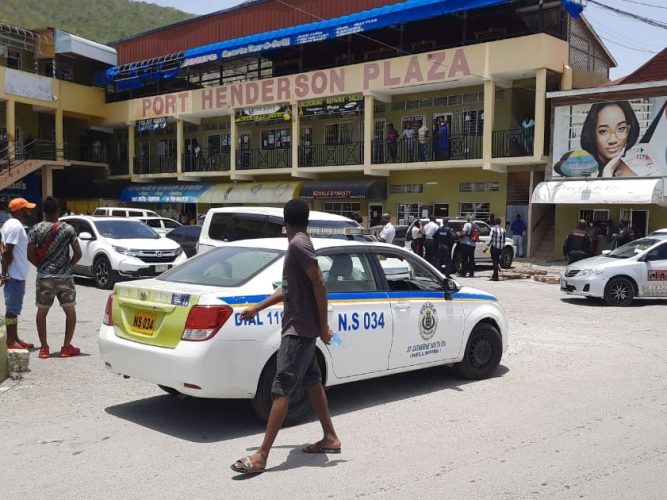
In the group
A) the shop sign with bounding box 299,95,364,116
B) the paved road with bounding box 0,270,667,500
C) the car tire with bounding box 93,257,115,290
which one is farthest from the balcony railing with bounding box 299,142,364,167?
the paved road with bounding box 0,270,667,500

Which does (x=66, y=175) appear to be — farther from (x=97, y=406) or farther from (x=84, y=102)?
(x=97, y=406)

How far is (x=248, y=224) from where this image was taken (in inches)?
523

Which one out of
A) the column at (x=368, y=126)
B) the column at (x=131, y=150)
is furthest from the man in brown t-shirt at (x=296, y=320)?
the column at (x=131, y=150)

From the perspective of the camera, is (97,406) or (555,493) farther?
(97,406)

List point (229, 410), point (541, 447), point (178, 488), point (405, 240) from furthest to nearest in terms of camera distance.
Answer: point (405, 240) < point (229, 410) < point (541, 447) < point (178, 488)

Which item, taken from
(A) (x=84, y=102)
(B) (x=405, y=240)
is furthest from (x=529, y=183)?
(A) (x=84, y=102)

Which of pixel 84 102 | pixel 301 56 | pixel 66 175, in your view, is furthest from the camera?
pixel 66 175

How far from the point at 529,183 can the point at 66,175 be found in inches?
1181

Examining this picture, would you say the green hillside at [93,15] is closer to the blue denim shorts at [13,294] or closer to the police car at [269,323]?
the blue denim shorts at [13,294]

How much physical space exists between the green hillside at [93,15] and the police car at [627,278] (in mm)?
77627

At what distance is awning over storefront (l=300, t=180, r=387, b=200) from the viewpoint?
93.7 feet

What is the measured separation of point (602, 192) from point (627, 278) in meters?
9.45

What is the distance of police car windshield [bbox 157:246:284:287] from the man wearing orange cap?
2.58 meters

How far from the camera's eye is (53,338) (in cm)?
897
